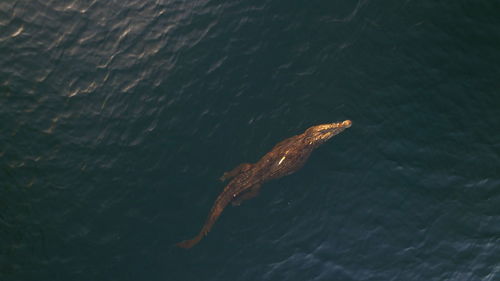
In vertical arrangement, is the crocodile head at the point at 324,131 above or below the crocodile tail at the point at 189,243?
above

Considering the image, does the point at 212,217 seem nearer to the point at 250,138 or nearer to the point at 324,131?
the point at 250,138

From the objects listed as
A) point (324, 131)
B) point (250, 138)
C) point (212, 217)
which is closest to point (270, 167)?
point (250, 138)

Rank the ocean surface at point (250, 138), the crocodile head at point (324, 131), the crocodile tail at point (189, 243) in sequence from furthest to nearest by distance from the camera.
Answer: the crocodile head at point (324, 131) < the crocodile tail at point (189, 243) < the ocean surface at point (250, 138)

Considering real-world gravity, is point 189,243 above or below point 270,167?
below

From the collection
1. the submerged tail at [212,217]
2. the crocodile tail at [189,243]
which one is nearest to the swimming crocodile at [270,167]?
the submerged tail at [212,217]

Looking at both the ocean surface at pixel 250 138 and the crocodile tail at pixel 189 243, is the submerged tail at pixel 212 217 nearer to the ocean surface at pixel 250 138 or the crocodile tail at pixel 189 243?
the crocodile tail at pixel 189 243

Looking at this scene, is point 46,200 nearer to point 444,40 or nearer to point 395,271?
point 395,271
